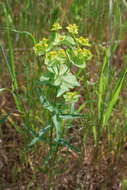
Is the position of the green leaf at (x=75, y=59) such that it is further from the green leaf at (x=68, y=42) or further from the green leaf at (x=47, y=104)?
the green leaf at (x=47, y=104)

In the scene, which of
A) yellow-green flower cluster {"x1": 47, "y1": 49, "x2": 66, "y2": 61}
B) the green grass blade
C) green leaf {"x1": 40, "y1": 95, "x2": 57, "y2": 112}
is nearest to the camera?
yellow-green flower cluster {"x1": 47, "y1": 49, "x2": 66, "y2": 61}

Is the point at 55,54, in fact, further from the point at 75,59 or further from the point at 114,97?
the point at 114,97

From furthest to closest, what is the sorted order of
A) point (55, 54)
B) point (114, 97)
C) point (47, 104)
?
point (114, 97), point (47, 104), point (55, 54)

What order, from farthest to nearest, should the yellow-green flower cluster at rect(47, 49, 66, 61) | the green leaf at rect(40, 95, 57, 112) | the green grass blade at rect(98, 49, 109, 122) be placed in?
the green grass blade at rect(98, 49, 109, 122)
the green leaf at rect(40, 95, 57, 112)
the yellow-green flower cluster at rect(47, 49, 66, 61)

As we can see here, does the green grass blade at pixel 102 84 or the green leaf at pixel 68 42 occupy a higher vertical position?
the green leaf at pixel 68 42

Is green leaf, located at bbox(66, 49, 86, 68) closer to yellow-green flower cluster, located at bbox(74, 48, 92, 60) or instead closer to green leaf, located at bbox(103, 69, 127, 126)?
yellow-green flower cluster, located at bbox(74, 48, 92, 60)

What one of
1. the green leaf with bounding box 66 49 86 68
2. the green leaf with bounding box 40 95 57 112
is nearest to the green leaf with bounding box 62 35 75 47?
the green leaf with bounding box 66 49 86 68

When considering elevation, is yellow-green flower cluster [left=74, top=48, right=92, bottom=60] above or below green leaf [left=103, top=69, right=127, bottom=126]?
above

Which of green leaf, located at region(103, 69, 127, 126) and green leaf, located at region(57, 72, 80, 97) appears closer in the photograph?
green leaf, located at region(57, 72, 80, 97)

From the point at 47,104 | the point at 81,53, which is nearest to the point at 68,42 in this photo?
the point at 81,53

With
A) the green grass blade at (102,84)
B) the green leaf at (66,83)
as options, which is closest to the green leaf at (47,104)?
the green leaf at (66,83)

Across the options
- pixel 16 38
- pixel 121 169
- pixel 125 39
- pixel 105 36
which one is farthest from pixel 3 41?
pixel 121 169
